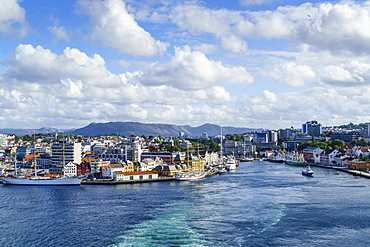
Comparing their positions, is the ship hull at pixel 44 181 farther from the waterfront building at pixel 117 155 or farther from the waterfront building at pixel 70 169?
the waterfront building at pixel 117 155

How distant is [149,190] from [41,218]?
10.5 m

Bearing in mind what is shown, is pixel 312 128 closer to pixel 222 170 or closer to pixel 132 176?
Answer: pixel 222 170

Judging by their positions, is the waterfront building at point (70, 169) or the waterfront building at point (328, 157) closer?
the waterfront building at point (70, 169)

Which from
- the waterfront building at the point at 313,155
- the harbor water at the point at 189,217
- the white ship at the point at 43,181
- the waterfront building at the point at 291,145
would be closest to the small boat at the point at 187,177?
the harbor water at the point at 189,217

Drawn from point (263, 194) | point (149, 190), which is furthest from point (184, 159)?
point (263, 194)

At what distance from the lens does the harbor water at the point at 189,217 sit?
45.7 feet

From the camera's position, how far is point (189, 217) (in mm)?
17234

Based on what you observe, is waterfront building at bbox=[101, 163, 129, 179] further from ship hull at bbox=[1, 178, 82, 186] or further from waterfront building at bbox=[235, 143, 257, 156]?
waterfront building at bbox=[235, 143, 257, 156]

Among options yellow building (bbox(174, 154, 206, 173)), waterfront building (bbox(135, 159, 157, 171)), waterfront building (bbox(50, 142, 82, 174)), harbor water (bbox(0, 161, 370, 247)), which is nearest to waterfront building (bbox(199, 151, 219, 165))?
yellow building (bbox(174, 154, 206, 173))

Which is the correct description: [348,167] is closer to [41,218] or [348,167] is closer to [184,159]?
[184,159]

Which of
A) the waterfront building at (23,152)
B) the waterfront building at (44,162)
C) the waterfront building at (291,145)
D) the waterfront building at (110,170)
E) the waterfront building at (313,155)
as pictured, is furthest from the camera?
the waterfront building at (291,145)

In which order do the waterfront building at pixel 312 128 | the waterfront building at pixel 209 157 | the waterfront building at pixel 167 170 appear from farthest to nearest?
the waterfront building at pixel 312 128 → the waterfront building at pixel 209 157 → the waterfront building at pixel 167 170

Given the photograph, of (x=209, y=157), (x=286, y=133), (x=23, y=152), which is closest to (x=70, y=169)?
(x=23, y=152)

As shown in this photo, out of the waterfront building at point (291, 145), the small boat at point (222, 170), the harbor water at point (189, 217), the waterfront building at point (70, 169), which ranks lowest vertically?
the small boat at point (222, 170)
